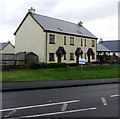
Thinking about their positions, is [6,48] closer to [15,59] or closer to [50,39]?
[50,39]

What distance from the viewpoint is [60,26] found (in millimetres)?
40969

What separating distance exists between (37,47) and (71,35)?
833 centimetres

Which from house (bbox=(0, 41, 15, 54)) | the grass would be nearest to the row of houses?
the grass

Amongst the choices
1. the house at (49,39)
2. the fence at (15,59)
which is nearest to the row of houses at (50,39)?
the house at (49,39)

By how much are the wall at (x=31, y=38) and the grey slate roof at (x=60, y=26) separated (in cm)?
117

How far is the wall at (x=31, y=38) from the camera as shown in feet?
117

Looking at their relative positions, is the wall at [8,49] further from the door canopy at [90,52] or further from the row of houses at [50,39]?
the door canopy at [90,52]

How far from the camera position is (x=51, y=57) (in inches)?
1459

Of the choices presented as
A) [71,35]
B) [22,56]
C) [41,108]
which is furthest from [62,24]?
[41,108]

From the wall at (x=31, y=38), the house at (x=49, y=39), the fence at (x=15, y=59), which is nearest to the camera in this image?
the fence at (x=15, y=59)

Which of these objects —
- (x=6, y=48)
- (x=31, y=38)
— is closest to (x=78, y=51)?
(x=31, y=38)

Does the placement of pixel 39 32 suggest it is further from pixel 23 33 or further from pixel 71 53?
pixel 71 53

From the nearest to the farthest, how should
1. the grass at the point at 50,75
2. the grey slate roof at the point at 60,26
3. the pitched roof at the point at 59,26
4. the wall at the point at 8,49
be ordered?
the grass at the point at 50,75
the pitched roof at the point at 59,26
the grey slate roof at the point at 60,26
the wall at the point at 8,49

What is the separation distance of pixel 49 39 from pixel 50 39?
408mm
